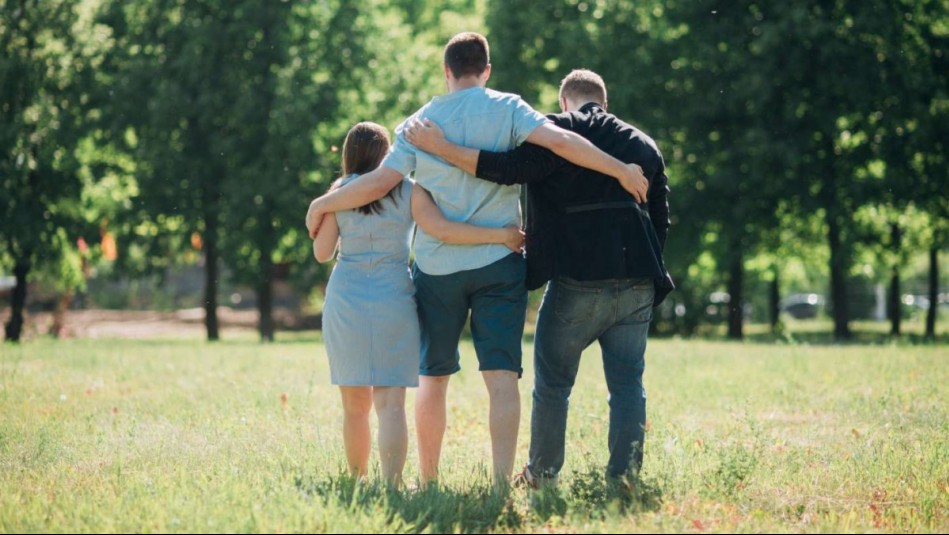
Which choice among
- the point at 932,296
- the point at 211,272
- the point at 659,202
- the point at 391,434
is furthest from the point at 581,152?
the point at 932,296

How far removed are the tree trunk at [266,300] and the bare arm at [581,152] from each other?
22520mm

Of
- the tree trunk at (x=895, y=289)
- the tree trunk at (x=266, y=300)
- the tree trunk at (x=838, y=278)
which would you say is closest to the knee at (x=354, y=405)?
the tree trunk at (x=838, y=278)

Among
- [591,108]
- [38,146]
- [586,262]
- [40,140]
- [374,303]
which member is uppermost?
[40,140]

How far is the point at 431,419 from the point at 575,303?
936 millimetres

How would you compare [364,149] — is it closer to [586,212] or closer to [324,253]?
[324,253]

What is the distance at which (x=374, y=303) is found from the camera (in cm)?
507

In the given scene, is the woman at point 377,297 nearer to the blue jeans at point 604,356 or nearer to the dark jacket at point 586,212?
the dark jacket at point 586,212

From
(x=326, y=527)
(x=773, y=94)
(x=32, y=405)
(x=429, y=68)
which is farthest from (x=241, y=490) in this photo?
(x=429, y=68)

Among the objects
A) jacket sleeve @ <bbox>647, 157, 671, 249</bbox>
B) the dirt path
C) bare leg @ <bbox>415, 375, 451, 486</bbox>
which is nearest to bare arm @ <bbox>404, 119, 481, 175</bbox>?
jacket sleeve @ <bbox>647, 157, 671, 249</bbox>

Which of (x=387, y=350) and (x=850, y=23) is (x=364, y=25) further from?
(x=387, y=350)

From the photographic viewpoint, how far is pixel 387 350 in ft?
16.6

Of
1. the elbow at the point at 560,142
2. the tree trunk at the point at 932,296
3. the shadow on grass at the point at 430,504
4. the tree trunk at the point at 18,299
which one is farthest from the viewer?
the tree trunk at the point at 932,296

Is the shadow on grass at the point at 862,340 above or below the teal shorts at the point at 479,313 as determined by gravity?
below

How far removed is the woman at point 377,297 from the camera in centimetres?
506
